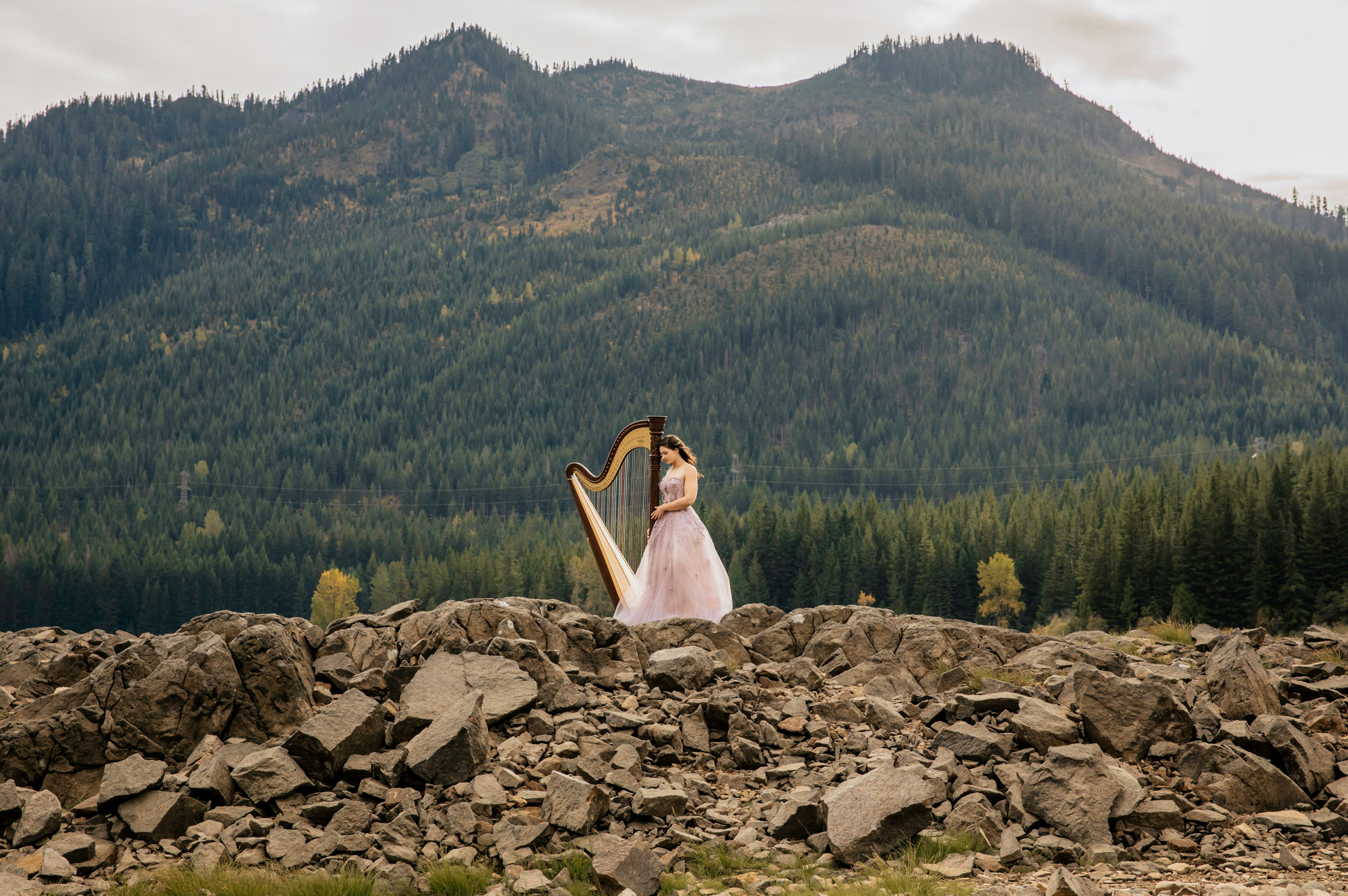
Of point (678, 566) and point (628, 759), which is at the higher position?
point (678, 566)

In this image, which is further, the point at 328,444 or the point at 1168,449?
the point at 328,444

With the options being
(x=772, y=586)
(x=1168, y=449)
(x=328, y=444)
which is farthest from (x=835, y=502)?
(x=328, y=444)

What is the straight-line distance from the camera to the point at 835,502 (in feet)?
494

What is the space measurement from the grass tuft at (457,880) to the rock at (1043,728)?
425 cm

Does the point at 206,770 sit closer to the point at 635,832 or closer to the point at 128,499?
the point at 635,832

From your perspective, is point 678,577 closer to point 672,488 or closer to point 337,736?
point 672,488

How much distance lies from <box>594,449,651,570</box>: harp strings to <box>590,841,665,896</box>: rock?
9939mm

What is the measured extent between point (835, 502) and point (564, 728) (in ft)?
470

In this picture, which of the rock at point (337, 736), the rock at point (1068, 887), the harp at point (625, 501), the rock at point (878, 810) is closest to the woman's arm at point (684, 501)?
the harp at point (625, 501)

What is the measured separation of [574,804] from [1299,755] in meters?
5.50

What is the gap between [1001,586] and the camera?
255 ft

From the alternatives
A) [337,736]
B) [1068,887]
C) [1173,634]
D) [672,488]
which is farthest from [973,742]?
[672,488]

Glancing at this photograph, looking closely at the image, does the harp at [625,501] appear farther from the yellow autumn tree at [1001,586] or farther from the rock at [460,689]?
the yellow autumn tree at [1001,586]

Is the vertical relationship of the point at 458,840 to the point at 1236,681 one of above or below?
below
